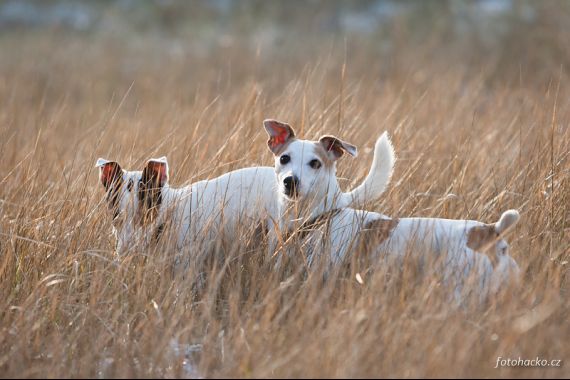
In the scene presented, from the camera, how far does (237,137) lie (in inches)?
190

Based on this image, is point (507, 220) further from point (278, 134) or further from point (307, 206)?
point (278, 134)

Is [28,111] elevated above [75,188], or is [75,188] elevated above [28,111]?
[28,111]

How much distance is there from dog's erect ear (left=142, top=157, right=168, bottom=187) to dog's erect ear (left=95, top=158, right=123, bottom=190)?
138mm

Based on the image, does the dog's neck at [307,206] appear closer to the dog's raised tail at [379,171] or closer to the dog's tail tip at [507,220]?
the dog's raised tail at [379,171]

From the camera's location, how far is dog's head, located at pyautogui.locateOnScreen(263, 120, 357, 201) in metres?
3.87

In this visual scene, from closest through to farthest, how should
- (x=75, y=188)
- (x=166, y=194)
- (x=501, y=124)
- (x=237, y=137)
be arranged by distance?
(x=166, y=194), (x=75, y=188), (x=237, y=137), (x=501, y=124)

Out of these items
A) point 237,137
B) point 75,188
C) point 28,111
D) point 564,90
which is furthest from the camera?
point 28,111

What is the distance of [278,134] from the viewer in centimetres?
417

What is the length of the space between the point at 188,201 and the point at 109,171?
17.4 inches

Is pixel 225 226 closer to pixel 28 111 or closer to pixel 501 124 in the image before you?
pixel 501 124

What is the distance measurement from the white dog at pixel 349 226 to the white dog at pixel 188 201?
7cm

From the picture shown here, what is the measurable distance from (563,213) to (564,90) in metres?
3.32

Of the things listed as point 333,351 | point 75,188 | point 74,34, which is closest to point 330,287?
point 333,351

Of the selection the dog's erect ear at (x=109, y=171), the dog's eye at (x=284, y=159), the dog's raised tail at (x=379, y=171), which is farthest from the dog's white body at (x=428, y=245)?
the dog's erect ear at (x=109, y=171)
